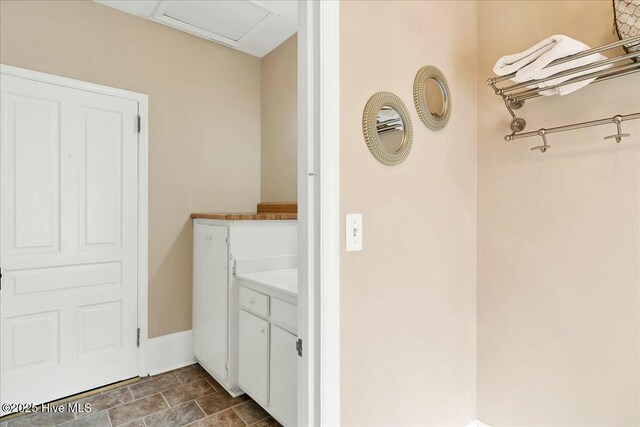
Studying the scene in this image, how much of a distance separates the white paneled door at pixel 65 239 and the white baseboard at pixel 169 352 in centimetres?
13

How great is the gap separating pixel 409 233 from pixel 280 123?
A: 199 cm

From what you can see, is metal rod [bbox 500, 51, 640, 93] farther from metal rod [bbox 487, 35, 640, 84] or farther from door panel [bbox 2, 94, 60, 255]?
door panel [bbox 2, 94, 60, 255]

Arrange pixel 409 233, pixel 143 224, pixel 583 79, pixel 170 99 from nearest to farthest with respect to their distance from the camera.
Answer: pixel 583 79
pixel 409 233
pixel 143 224
pixel 170 99

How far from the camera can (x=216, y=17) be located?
96.0 inches

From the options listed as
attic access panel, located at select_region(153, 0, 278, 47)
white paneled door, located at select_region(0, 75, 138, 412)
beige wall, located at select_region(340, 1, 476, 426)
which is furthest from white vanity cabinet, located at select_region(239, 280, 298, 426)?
attic access panel, located at select_region(153, 0, 278, 47)

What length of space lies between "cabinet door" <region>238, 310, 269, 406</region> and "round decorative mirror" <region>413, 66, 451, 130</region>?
50.8 inches

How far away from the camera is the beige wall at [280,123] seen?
275 cm

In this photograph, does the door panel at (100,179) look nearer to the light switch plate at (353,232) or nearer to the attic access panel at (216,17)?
the attic access panel at (216,17)

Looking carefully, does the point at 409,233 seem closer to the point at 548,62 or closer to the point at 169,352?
the point at 548,62

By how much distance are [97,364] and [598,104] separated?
9.86 ft

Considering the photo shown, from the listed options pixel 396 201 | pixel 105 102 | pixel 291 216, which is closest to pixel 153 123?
pixel 105 102

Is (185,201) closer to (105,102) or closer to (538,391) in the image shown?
(105,102)

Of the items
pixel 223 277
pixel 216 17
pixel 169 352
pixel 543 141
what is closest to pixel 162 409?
pixel 169 352

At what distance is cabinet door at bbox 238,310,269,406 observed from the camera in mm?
1797
